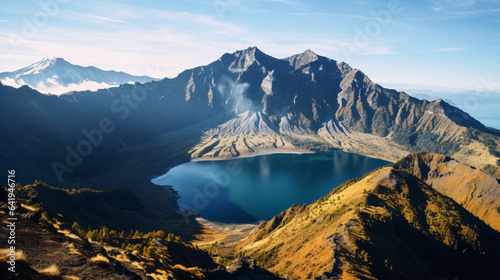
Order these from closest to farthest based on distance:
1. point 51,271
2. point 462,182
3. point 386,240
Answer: point 51,271, point 386,240, point 462,182

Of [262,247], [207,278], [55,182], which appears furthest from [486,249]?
[55,182]

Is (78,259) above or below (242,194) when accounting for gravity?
above

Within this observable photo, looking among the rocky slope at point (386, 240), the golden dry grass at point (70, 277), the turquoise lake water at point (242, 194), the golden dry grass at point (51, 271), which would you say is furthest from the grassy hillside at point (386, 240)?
the turquoise lake water at point (242, 194)

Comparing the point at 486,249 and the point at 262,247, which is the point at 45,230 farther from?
the point at 486,249

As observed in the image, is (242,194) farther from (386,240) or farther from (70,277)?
(70,277)

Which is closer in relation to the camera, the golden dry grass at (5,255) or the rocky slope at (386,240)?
the golden dry grass at (5,255)

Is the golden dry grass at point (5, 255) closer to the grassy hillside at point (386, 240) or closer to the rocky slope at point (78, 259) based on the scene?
the rocky slope at point (78, 259)

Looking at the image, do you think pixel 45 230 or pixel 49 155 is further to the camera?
pixel 49 155

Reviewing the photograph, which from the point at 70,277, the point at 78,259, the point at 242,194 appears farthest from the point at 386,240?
the point at 242,194
